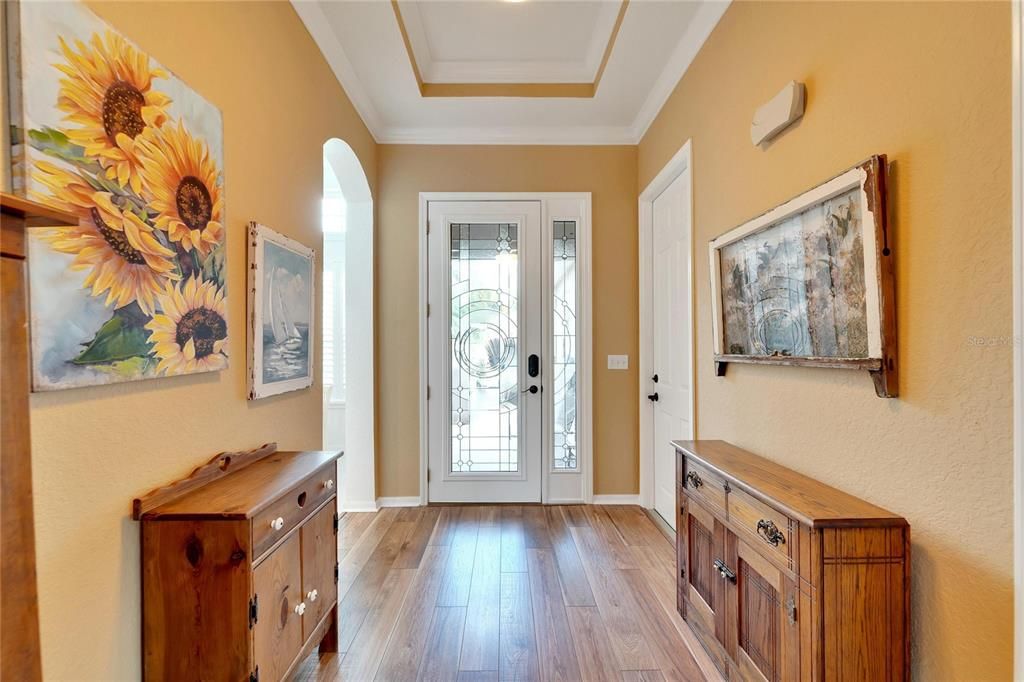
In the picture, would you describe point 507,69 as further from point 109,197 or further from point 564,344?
point 109,197

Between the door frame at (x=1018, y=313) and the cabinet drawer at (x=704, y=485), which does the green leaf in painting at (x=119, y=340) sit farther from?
the door frame at (x=1018, y=313)

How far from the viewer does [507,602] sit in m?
2.22

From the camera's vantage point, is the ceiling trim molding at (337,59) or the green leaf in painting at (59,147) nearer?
the green leaf in painting at (59,147)

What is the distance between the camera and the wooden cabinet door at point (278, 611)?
129 cm

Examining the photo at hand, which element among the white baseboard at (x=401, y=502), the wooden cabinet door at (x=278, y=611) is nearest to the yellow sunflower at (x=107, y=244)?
the wooden cabinet door at (x=278, y=611)

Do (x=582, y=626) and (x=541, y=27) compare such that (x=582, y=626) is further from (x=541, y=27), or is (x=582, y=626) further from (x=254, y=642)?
(x=541, y=27)

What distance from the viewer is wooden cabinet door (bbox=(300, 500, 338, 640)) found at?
5.21ft

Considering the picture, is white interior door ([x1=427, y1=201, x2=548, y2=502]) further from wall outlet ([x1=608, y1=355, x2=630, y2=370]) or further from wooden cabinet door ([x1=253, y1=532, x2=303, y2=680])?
wooden cabinet door ([x1=253, y1=532, x2=303, y2=680])

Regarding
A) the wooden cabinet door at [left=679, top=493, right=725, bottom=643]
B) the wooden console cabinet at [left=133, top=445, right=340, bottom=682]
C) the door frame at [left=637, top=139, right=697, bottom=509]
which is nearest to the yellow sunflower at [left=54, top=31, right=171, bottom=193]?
the wooden console cabinet at [left=133, top=445, right=340, bottom=682]

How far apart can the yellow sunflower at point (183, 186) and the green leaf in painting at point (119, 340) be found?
27cm

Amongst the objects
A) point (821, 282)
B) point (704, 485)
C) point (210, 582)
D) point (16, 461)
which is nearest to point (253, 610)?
point (210, 582)

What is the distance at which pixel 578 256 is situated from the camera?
354 cm

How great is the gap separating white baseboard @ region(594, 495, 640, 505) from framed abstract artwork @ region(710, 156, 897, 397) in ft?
6.27

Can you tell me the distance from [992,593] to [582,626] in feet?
4.82
